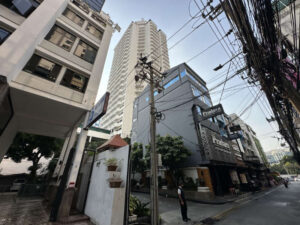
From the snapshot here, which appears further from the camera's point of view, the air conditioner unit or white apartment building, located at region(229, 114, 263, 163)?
white apartment building, located at region(229, 114, 263, 163)

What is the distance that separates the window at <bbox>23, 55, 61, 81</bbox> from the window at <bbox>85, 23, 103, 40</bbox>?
4.13 metres

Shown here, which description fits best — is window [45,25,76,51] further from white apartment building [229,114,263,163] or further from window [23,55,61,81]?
white apartment building [229,114,263,163]

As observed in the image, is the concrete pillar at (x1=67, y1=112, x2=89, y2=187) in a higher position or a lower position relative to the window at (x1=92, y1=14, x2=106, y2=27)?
lower

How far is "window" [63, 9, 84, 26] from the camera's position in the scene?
8.48 metres

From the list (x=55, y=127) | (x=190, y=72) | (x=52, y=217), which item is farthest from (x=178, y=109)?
(x=52, y=217)

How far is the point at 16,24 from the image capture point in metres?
5.76

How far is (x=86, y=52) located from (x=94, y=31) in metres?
2.36

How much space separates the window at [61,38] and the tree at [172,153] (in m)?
11.3

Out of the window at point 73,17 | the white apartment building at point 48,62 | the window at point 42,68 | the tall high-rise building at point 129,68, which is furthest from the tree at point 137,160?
the tall high-rise building at point 129,68

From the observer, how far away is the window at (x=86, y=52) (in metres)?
7.94

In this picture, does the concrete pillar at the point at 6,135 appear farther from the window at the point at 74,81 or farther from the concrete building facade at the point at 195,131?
the concrete building facade at the point at 195,131

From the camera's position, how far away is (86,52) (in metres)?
8.34

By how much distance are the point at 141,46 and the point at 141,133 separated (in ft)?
140

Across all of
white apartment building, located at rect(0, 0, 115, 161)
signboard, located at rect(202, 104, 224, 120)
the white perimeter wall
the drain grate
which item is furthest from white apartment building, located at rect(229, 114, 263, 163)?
white apartment building, located at rect(0, 0, 115, 161)
